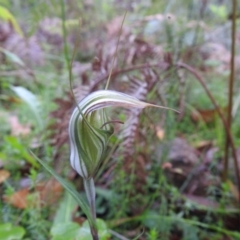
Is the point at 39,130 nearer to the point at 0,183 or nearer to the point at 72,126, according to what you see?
the point at 0,183

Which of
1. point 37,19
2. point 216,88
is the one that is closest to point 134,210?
point 37,19

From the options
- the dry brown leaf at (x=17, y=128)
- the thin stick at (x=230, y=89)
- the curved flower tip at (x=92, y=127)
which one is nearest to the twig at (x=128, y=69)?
the thin stick at (x=230, y=89)

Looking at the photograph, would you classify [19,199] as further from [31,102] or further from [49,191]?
[31,102]

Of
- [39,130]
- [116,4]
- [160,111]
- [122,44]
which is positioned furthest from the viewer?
[116,4]

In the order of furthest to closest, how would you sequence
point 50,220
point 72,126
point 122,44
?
point 122,44 < point 50,220 < point 72,126

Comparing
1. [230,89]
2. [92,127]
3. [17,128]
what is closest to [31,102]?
[17,128]

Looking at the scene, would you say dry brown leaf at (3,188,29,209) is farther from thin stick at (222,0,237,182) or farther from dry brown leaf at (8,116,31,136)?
thin stick at (222,0,237,182)

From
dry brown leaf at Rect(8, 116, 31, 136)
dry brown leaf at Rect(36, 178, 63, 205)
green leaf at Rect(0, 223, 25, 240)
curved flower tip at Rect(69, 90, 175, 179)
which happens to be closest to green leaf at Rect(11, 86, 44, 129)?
dry brown leaf at Rect(8, 116, 31, 136)

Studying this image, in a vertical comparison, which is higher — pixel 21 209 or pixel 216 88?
pixel 216 88
